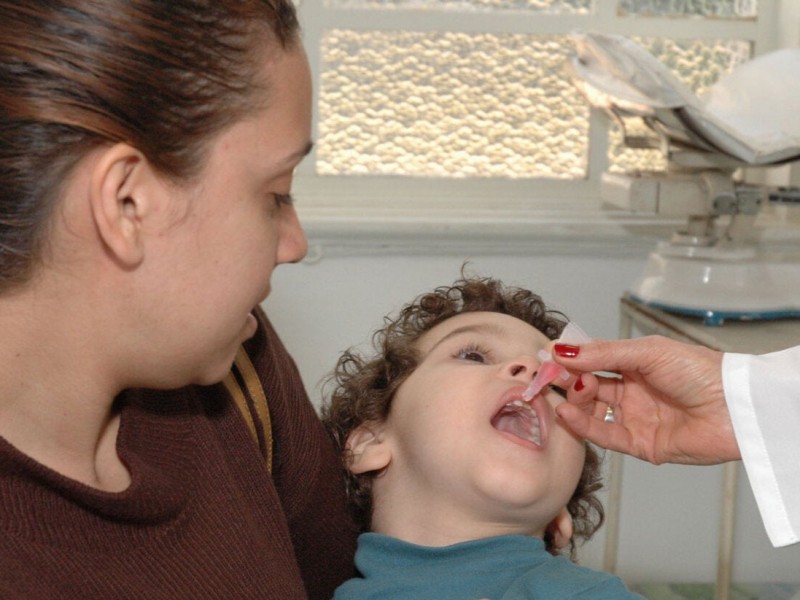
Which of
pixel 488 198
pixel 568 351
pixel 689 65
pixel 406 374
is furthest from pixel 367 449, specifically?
pixel 689 65

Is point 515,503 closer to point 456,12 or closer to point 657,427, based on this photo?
point 657,427

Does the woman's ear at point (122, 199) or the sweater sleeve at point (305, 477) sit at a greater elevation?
the woman's ear at point (122, 199)

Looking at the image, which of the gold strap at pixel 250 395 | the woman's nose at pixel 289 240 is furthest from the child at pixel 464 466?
the woman's nose at pixel 289 240

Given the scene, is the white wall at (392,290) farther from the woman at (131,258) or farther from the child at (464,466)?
the woman at (131,258)

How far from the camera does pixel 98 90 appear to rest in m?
0.99

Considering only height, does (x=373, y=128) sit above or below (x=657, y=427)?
above

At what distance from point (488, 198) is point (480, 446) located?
5.24 ft

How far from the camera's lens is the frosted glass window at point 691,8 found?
2980 millimetres

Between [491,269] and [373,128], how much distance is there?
51 cm

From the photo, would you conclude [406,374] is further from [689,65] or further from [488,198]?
[689,65]

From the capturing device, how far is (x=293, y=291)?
2.75m

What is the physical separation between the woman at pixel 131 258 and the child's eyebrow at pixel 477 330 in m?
0.41

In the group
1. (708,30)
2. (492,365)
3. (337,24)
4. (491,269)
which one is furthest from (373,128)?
(492,365)

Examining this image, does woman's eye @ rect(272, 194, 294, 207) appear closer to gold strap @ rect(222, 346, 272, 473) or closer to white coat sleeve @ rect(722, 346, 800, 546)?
gold strap @ rect(222, 346, 272, 473)
